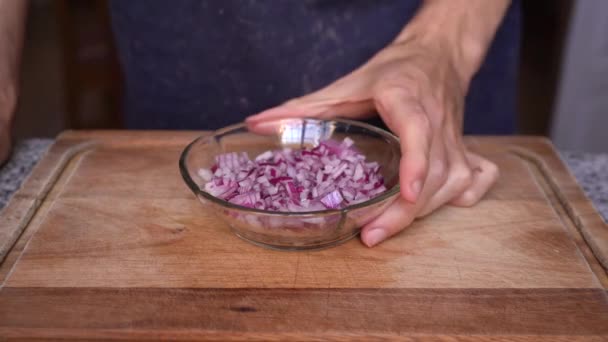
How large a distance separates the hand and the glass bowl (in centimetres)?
3

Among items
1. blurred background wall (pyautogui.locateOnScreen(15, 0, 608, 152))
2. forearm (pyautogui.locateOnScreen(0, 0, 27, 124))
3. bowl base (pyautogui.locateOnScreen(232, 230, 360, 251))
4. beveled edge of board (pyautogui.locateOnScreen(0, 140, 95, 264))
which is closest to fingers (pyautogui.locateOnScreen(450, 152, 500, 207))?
bowl base (pyautogui.locateOnScreen(232, 230, 360, 251))

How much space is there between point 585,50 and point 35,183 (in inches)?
86.2

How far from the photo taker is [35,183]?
117cm

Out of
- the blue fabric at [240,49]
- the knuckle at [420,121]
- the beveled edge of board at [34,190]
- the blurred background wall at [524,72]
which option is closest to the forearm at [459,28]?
the blue fabric at [240,49]

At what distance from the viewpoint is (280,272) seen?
95cm

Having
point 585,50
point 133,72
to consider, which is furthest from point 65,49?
point 585,50

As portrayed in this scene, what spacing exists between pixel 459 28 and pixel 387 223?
0.48m

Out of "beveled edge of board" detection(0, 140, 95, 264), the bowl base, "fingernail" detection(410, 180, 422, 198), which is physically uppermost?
"fingernail" detection(410, 180, 422, 198)

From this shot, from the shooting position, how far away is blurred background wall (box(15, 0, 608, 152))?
2609mm

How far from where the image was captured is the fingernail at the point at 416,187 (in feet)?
3.12

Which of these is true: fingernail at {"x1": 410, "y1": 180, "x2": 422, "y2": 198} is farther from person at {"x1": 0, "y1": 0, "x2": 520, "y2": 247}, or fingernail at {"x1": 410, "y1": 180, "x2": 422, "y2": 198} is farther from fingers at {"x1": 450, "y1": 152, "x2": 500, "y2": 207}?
fingers at {"x1": 450, "y1": 152, "x2": 500, "y2": 207}

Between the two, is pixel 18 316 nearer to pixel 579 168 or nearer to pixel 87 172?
pixel 87 172

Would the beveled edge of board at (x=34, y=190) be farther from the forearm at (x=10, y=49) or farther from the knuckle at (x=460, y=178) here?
the knuckle at (x=460, y=178)

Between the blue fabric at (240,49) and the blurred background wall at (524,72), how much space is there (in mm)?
1227
